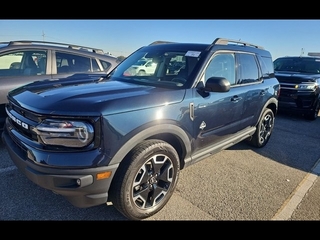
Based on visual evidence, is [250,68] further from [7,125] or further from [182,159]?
[7,125]

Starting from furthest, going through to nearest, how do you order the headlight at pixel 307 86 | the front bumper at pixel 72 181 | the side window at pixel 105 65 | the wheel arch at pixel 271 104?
1. the headlight at pixel 307 86
2. the side window at pixel 105 65
3. the wheel arch at pixel 271 104
4. the front bumper at pixel 72 181

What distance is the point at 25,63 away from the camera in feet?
14.1

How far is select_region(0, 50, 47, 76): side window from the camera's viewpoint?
4.12m

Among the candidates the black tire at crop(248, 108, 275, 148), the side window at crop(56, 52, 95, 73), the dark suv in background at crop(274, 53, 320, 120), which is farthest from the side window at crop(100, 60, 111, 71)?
the dark suv in background at crop(274, 53, 320, 120)

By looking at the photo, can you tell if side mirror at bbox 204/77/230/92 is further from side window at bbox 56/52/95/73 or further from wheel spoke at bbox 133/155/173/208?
side window at bbox 56/52/95/73

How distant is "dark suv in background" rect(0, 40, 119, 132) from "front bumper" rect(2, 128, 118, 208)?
7.49 ft

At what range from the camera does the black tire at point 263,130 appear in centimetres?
438

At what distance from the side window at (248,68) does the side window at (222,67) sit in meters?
0.25

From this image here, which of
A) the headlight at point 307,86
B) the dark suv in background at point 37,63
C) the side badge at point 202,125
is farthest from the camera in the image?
the headlight at point 307,86

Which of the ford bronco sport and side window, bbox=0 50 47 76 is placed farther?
side window, bbox=0 50 47 76

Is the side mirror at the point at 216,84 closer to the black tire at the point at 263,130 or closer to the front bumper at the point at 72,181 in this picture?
the front bumper at the point at 72,181

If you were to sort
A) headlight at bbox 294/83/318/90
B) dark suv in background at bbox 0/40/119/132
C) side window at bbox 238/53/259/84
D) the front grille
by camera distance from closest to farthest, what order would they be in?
the front grille < side window at bbox 238/53/259/84 < dark suv in background at bbox 0/40/119/132 < headlight at bbox 294/83/318/90

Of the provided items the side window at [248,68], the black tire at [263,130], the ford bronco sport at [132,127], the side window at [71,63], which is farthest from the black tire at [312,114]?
the side window at [71,63]
